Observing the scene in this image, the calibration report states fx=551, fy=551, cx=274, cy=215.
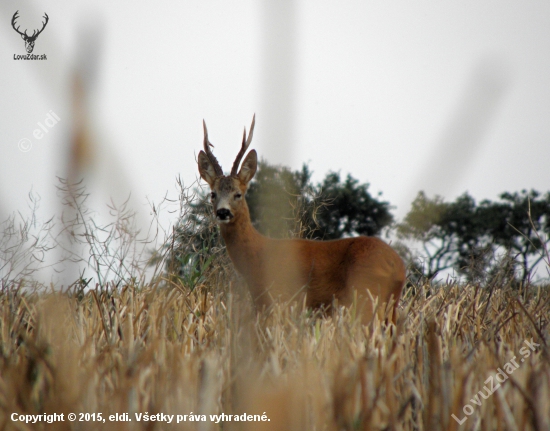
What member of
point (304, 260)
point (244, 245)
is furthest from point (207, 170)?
point (304, 260)

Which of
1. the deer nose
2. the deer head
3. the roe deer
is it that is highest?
the deer head

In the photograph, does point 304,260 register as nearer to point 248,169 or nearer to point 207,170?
point 248,169

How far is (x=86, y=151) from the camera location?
0.56 m

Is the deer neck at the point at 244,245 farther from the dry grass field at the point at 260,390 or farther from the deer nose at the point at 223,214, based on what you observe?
the dry grass field at the point at 260,390

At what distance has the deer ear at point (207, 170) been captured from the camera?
20.0 ft

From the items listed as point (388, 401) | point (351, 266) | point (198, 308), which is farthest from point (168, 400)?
point (351, 266)

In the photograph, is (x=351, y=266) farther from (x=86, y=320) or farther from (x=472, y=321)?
(x=86, y=320)

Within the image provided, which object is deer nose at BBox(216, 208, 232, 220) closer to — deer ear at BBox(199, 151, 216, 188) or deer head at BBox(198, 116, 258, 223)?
deer head at BBox(198, 116, 258, 223)

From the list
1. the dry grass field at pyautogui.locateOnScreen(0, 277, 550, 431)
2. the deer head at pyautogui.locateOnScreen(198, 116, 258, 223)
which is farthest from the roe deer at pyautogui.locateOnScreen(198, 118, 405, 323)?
the dry grass field at pyautogui.locateOnScreen(0, 277, 550, 431)

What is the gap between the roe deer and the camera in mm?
5273

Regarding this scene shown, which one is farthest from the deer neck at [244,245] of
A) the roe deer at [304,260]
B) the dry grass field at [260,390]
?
the dry grass field at [260,390]

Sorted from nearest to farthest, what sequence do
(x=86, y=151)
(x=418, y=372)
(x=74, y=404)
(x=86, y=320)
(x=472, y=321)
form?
(x=86, y=151) → (x=74, y=404) → (x=418, y=372) → (x=86, y=320) → (x=472, y=321)

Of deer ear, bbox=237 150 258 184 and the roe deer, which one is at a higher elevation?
deer ear, bbox=237 150 258 184

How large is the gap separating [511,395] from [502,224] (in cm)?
3775
